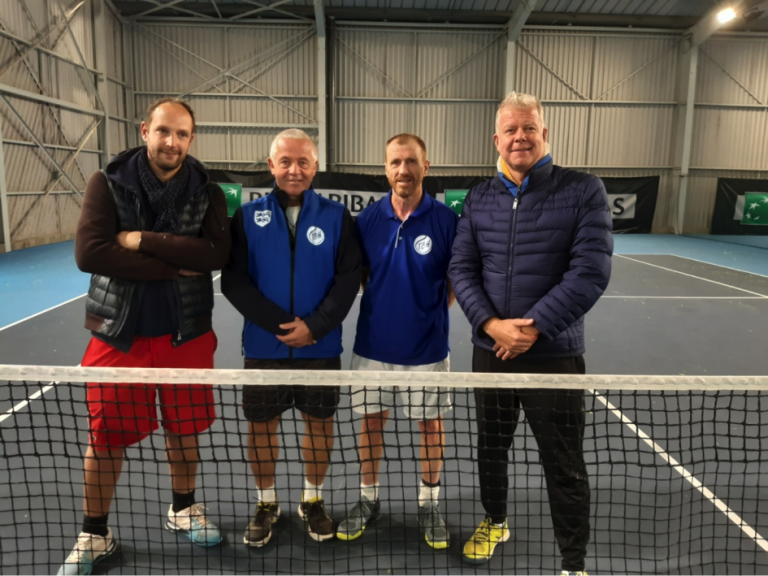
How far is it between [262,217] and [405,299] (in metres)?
0.72

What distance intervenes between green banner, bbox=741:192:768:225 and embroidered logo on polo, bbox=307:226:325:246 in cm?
1645

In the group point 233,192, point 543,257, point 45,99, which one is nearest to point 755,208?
point 233,192

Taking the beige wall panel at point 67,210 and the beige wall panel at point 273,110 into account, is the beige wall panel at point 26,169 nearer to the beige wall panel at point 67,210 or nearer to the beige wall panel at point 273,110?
the beige wall panel at point 67,210

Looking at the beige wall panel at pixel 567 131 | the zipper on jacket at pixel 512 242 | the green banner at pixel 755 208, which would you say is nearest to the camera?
the zipper on jacket at pixel 512 242

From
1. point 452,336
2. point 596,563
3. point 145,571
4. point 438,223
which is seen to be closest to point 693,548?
point 596,563

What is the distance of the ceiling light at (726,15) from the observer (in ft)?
44.1

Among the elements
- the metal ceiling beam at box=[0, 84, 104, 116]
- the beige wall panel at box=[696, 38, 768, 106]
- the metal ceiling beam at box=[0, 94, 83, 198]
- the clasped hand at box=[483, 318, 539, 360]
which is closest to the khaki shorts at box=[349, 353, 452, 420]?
the clasped hand at box=[483, 318, 539, 360]

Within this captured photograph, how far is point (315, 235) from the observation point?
7.74 ft

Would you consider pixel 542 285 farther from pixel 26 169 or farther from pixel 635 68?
pixel 635 68

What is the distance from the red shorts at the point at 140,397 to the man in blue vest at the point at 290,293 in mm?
237

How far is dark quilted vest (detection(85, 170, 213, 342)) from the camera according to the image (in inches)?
83.8

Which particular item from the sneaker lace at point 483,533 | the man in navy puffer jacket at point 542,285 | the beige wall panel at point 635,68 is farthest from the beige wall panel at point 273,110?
the sneaker lace at point 483,533

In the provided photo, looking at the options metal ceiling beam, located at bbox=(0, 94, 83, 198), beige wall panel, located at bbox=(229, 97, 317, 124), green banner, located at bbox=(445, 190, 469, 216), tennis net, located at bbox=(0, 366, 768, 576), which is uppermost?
beige wall panel, located at bbox=(229, 97, 317, 124)

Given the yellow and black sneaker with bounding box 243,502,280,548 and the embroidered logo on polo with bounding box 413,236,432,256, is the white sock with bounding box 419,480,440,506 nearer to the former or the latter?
the yellow and black sneaker with bounding box 243,502,280,548
